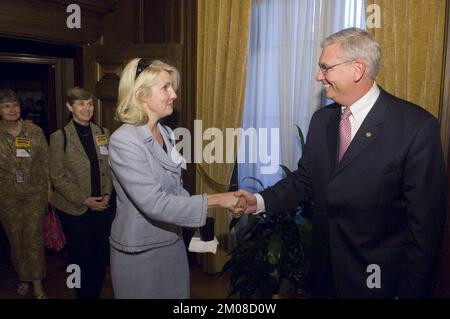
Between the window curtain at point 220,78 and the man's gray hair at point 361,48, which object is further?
the window curtain at point 220,78

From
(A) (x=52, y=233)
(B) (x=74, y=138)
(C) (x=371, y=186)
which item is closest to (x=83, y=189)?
(B) (x=74, y=138)

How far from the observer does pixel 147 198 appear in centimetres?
160

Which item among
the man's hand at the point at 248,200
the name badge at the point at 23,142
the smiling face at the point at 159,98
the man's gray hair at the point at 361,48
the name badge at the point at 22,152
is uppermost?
the man's gray hair at the point at 361,48

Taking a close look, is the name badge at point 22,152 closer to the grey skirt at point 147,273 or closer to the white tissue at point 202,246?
the grey skirt at point 147,273

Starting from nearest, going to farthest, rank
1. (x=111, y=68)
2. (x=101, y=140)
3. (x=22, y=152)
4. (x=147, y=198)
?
(x=147, y=198), (x=101, y=140), (x=22, y=152), (x=111, y=68)

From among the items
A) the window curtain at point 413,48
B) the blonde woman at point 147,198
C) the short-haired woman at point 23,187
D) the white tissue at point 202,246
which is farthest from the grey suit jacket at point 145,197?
the short-haired woman at point 23,187

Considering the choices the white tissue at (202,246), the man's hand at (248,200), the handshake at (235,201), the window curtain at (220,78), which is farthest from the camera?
the window curtain at (220,78)

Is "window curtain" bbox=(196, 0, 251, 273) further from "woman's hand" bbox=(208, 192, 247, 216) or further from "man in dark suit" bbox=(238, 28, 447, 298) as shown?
"man in dark suit" bbox=(238, 28, 447, 298)

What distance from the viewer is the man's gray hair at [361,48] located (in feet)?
5.48

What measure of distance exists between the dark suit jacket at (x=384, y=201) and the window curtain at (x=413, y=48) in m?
0.83

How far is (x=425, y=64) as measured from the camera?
234 centimetres

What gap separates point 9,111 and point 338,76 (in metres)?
2.58

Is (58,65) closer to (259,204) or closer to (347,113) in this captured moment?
(259,204)

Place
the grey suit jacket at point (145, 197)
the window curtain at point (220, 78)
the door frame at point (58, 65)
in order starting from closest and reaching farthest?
the grey suit jacket at point (145, 197)
the window curtain at point (220, 78)
the door frame at point (58, 65)
